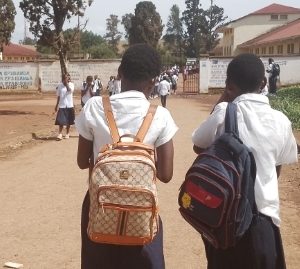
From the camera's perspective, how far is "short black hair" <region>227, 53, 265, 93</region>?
2.77m

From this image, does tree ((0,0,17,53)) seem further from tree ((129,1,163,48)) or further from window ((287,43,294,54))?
tree ((129,1,163,48))

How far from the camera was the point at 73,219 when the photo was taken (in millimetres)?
5773

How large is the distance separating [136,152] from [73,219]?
3436 mm

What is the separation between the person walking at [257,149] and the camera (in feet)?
8.64

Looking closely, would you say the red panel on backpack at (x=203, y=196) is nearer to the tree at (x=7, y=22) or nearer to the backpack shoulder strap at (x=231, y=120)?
the backpack shoulder strap at (x=231, y=120)

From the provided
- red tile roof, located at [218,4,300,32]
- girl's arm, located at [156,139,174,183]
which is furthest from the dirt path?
red tile roof, located at [218,4,300,32]

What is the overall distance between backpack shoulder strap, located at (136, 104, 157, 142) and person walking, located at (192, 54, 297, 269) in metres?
0.27

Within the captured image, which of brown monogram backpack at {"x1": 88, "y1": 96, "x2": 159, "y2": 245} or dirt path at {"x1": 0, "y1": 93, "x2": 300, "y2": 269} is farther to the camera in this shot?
dirt path at {"x1": 0, "y1": 93, "x2": 300, "y2": 269}

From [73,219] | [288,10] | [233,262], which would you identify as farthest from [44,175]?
[288,10]

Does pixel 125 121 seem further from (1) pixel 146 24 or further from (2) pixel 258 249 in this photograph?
(1) pixel 146 24

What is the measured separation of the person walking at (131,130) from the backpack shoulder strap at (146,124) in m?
0.02

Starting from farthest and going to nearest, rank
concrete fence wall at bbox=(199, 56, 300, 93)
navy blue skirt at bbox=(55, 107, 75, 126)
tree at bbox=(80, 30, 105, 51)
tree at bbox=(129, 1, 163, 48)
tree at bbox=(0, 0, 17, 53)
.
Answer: tree at bbox=(80, 30, 105, 51) → tree at bbox=(129, 1, 163, 48) → tree at bbox=(0, 0, 17, 53) → concrete fence wall at bbox=(199, 56, 300, 93) → navy blue skirt at bbox=(55, 107, 75, 126)

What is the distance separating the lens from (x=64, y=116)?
12570 millimetres

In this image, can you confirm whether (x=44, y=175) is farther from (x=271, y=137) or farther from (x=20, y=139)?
(x=271, y=137)
